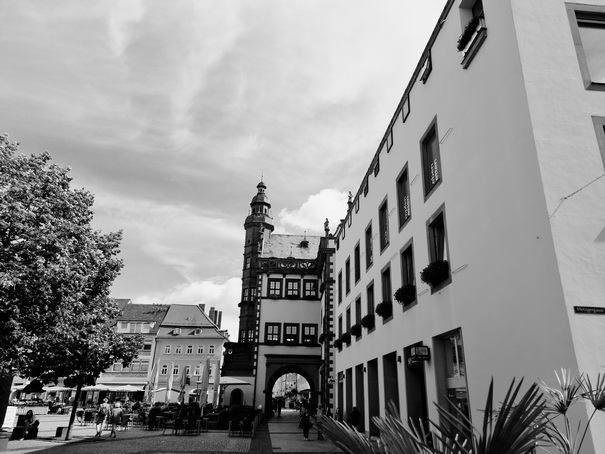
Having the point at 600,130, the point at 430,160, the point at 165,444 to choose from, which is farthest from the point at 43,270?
the point at 600,130

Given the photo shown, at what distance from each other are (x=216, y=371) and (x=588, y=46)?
30780 millimetres

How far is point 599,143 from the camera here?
830 cm

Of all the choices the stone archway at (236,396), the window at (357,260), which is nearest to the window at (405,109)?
the window at (357,260)

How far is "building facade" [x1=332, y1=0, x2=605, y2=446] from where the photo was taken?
7.54 meters

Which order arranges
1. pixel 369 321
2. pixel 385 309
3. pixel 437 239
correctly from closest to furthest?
pixel 437 239 → pixel 385 309 → pixel 369 321

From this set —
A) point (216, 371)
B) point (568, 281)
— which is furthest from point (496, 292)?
point (216, 371)

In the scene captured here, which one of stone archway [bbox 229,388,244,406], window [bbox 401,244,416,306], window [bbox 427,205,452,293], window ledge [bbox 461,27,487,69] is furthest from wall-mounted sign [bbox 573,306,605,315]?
stone archway [bbox 229,388,244,406]

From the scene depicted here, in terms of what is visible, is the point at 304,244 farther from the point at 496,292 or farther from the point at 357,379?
the point at 496,292

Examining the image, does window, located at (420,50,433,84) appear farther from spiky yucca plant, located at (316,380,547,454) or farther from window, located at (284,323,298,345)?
window, located at (284,323,298,345)

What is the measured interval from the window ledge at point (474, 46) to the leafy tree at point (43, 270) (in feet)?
39.2

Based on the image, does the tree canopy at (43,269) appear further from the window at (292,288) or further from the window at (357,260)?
the window at (292,288)

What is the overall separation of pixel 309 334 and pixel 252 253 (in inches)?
902

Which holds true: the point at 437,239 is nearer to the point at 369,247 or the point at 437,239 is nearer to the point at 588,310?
the point at 588,310

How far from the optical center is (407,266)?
15.4m
